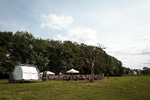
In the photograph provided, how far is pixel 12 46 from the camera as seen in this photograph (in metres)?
30.8

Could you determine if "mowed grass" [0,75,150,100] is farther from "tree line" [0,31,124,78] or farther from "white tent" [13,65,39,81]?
"tree line" [0,31,124,78]

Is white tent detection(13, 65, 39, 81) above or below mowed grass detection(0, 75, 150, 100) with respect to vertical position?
above

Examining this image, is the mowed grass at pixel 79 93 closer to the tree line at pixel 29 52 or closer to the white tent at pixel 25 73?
the white tent at pixel 25 73

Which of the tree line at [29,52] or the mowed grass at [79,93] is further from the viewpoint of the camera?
the tree line at [29,52]

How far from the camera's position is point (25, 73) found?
60.9 feet

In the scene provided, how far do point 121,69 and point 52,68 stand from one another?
30.7 meters

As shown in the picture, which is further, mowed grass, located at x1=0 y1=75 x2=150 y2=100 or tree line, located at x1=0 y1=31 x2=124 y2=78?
tree line, located at x1=0 y1=31 x2=124 y2=78

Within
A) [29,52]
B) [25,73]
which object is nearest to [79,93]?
[25,73]

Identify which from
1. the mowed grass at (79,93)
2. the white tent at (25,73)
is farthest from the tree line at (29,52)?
the mowed grass at (79,93)

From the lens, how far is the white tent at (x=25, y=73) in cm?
1834

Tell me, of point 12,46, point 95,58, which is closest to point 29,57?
point 12,46

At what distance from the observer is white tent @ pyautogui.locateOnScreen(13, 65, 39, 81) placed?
18.3 meters

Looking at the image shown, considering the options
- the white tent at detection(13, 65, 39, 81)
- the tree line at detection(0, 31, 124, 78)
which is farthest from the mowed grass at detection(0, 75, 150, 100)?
the tree line at detection(0, 31, 124, 78)

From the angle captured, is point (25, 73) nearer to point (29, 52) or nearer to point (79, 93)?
point (79, 93)
